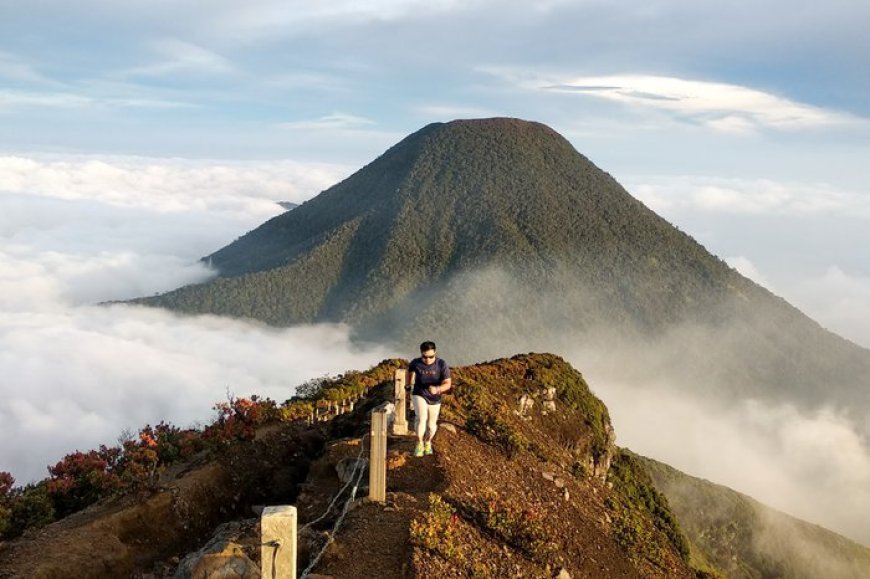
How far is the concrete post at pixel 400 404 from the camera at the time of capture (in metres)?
15.4

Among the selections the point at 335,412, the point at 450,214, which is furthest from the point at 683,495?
the point at 450,214

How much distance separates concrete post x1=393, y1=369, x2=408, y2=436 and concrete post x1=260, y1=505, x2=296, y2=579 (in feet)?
28.7

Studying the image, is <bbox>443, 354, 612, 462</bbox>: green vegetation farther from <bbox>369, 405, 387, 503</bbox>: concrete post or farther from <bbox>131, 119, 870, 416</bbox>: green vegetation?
<bbox>131, 119, 870, 416</bbox>: green vegetation

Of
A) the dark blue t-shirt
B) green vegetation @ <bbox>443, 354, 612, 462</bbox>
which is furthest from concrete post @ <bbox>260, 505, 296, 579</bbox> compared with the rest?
green vegetation @ <bbox>443, 354, 612, 462</bbox>

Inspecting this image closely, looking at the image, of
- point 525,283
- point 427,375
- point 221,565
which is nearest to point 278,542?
point 221,565

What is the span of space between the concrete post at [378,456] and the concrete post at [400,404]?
382 centimetres

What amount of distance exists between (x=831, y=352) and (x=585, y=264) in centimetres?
6280

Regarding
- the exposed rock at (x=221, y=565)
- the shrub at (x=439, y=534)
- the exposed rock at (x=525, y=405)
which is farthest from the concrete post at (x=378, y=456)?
the exposed rock at (x=525, y=405)

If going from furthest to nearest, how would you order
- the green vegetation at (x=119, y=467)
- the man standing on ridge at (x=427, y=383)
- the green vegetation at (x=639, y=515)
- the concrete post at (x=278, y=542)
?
the green vegetation at (x=639, y=515), the green vegetation at (x=119, y=467), the man standing on ridge at (x=427, y=383), the concrete post at (x=278, y=542)

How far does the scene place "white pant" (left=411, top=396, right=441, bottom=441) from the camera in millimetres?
13391

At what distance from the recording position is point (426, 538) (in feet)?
34.0

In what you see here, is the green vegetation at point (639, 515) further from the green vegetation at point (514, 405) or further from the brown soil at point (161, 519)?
the brown soil at point (161, 519)

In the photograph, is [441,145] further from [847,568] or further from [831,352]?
[847,568]

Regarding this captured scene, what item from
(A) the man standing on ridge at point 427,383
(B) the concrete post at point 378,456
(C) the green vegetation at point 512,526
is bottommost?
(C) the green vegetation at point 512,526
